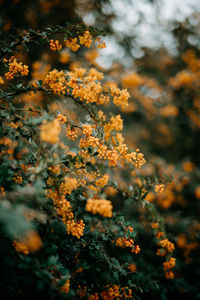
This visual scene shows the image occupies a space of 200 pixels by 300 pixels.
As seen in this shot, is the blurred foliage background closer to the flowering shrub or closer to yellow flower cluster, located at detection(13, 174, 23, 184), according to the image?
the flowering shrub

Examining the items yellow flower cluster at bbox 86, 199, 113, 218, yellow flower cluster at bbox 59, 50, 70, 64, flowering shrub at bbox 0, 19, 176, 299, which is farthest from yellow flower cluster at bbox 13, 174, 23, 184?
yellow flower cluster at bbox 59, 50, 70, 64

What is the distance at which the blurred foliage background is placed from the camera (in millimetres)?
2982

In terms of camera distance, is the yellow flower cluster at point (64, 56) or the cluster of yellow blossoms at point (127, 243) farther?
the yellow flower cluster at point (64, 56)

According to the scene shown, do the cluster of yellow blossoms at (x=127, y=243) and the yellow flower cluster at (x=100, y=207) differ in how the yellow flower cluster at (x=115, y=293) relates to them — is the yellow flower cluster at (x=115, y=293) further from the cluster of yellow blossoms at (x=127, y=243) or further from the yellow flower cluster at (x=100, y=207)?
the yellow flower cluster at (x=100, y=207)

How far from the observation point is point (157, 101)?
564 cm

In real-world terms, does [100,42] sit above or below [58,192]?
above

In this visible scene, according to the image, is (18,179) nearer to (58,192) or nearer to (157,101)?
(58,192)

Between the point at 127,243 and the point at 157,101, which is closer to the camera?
the point at 127,243

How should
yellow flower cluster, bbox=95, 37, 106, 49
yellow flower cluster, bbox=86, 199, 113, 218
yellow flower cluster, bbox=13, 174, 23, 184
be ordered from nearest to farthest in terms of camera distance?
yellow flower cluster, bbox=86, 199, 113, 218 → yellow flower cluster, bbox=13, 174, 23, 184 → yellow flower cluster, bbox=95, 37, 106, 49

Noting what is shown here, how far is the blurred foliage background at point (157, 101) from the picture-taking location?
117 inches

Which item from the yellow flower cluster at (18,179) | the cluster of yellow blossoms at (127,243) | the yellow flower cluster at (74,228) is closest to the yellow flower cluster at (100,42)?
the yellow flower cluster at (18,179)

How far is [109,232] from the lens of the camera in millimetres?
1634

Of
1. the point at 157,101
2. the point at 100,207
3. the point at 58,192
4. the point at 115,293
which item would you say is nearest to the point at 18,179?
the point at 58,192

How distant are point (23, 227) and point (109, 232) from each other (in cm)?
99
